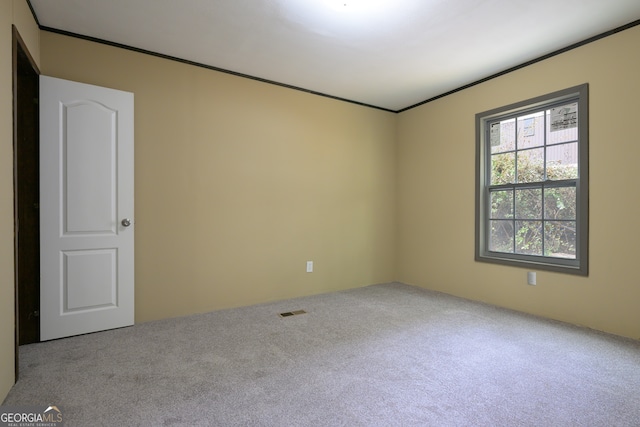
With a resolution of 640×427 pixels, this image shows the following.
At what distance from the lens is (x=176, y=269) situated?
327 cm

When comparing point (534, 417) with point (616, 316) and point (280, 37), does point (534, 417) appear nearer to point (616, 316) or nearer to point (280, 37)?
point (616, 316)

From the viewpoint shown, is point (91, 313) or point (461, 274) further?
point (461, 274)

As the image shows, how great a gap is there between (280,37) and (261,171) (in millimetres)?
1437

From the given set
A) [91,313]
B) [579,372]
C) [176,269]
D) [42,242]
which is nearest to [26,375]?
[91,313]

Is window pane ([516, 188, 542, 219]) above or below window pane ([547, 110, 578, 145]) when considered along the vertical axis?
below

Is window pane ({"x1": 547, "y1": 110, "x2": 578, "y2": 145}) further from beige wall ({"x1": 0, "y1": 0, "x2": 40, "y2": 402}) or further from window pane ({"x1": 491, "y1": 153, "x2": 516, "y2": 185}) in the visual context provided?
beige wall ({"x1": 0, "y1": 0, "x2": 40, "y2": 402})

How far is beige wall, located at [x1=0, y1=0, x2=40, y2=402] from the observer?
1796mm

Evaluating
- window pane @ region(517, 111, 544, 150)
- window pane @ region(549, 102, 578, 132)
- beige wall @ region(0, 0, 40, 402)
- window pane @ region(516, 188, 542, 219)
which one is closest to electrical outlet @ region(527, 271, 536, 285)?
window pane @ region(516, 188, 542, 219)

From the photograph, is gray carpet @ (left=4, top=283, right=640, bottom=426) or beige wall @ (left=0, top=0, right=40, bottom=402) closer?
gray carpet @ (left=4, top=283, right=640, bottom=426)

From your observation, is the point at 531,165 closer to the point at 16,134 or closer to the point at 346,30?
the point at 346,30

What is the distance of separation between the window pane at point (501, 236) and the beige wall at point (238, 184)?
149cm

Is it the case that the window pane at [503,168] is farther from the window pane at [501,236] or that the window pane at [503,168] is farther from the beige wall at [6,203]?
the beige wall at [6,203]

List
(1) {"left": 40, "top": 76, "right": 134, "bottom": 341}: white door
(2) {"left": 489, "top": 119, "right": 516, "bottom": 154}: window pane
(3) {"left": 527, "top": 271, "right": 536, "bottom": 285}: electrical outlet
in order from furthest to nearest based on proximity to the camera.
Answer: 1. (2) {"left": 489, "top": 119, "right": 516, "bottom": 154}: window pane
2. (3) {"left": 527, "top": 271, "right": 536, "bottom": 285}: electrical outlet
3. (1) {"left": 40, "top": 76, "right": 134, "bottom": 341}: white door

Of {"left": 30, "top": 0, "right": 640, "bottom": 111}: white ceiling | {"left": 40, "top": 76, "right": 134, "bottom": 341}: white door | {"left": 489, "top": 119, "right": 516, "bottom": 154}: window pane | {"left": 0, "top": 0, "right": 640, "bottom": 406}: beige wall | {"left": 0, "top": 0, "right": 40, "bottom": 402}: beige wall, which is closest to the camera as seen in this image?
{"left": 0, "top": 0, "right": 40, "bottom": 402}: beige wall
